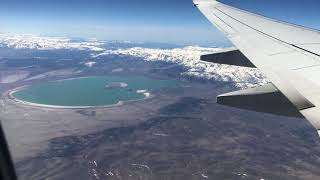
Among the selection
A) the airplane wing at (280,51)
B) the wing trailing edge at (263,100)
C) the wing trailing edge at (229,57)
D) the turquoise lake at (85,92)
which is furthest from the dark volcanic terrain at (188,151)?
the wing trailing edge at (263,100)

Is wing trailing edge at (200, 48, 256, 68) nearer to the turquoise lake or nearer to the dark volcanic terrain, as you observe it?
→ the dark volcanic terrain

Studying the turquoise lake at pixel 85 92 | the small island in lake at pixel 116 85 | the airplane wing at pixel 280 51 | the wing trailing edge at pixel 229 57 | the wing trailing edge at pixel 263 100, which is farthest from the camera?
the small island in lake at pixel 116 85

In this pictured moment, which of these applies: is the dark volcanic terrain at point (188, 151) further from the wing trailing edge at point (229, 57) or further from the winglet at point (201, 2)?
the wing trailing edge at point (229, 57)

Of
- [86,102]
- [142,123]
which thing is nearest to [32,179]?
[142,123]

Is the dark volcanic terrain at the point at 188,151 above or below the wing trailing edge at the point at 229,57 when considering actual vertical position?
below

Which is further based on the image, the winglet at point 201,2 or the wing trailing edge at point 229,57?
the winglet at point 201,2

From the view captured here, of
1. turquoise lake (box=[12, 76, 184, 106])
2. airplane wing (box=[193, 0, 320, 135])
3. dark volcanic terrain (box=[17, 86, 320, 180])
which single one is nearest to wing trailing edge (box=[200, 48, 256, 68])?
airplane wing (box=[193, 0, 320, 135])

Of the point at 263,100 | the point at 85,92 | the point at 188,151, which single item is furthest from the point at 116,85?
the point at 263,100
